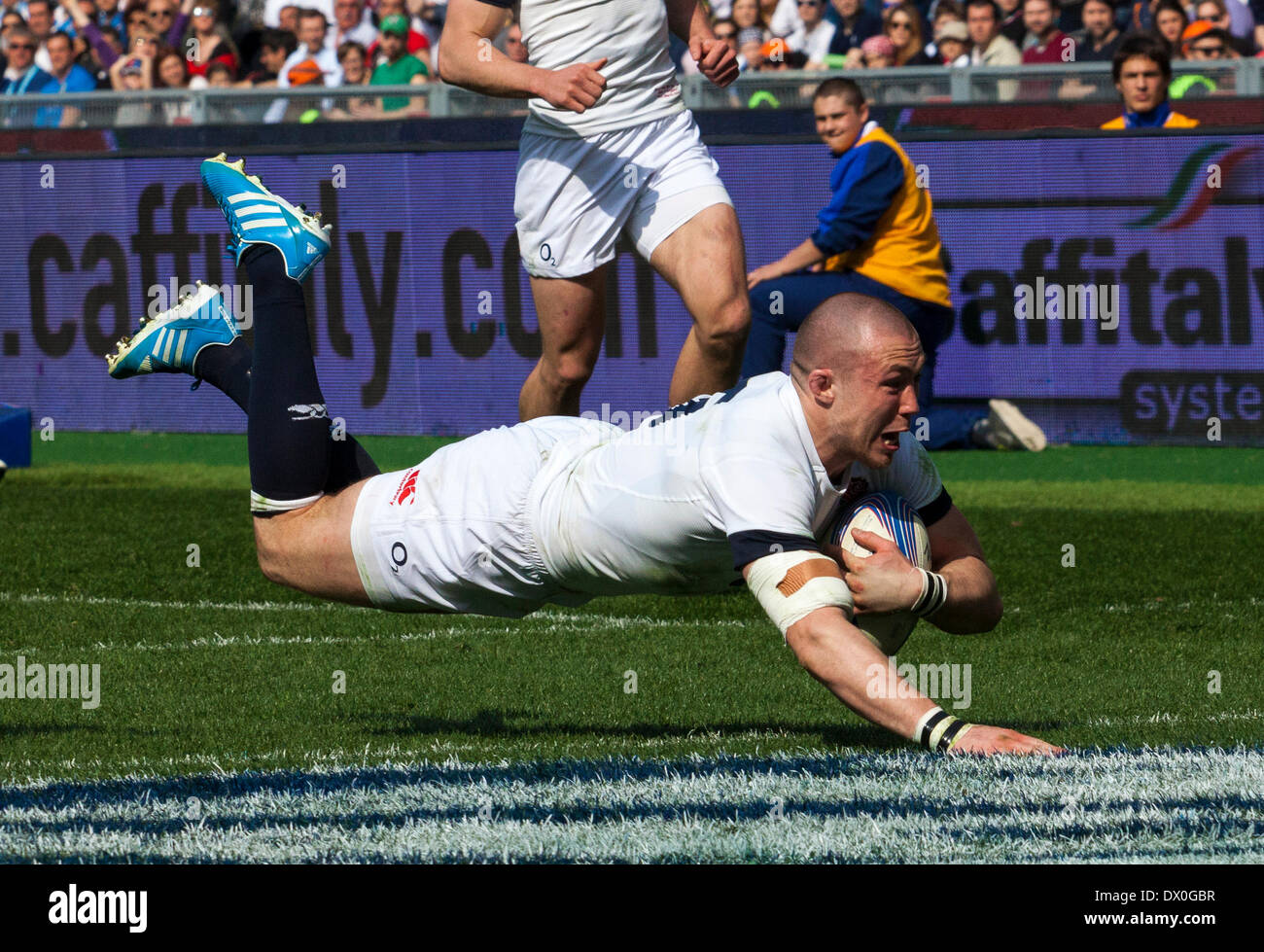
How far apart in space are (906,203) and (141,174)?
5981 mm

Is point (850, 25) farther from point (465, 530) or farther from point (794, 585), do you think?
point (794, 585)

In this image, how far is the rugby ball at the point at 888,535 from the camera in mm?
5082

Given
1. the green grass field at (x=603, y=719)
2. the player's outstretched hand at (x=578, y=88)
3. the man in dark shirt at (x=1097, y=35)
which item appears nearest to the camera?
the green grass field at (x=603, y=719)

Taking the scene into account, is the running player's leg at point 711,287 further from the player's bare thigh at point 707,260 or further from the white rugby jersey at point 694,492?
the white rugby jersey at point 694,492

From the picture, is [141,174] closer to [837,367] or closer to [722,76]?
[722,76]

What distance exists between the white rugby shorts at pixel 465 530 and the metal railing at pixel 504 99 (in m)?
7.03

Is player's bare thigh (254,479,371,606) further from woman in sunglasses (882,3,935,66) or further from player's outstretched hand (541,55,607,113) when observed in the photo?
woman in sunglasses (882,3,935,66)

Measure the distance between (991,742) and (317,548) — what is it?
199 centimetres

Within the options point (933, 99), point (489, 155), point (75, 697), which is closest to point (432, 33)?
point (489, 155)

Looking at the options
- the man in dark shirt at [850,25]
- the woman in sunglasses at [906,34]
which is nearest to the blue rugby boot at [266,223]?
the woman in sunglasses at [906,34]

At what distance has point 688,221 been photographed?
6969 mm

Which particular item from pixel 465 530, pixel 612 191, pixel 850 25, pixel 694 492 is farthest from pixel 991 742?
pixel 850 25

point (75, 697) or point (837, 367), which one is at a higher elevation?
point (837, 367)

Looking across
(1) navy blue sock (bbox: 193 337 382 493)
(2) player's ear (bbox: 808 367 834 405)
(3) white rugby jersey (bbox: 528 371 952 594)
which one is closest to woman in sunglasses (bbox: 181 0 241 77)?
(1) navy blue sock (bbox: 193 337 382 493)
